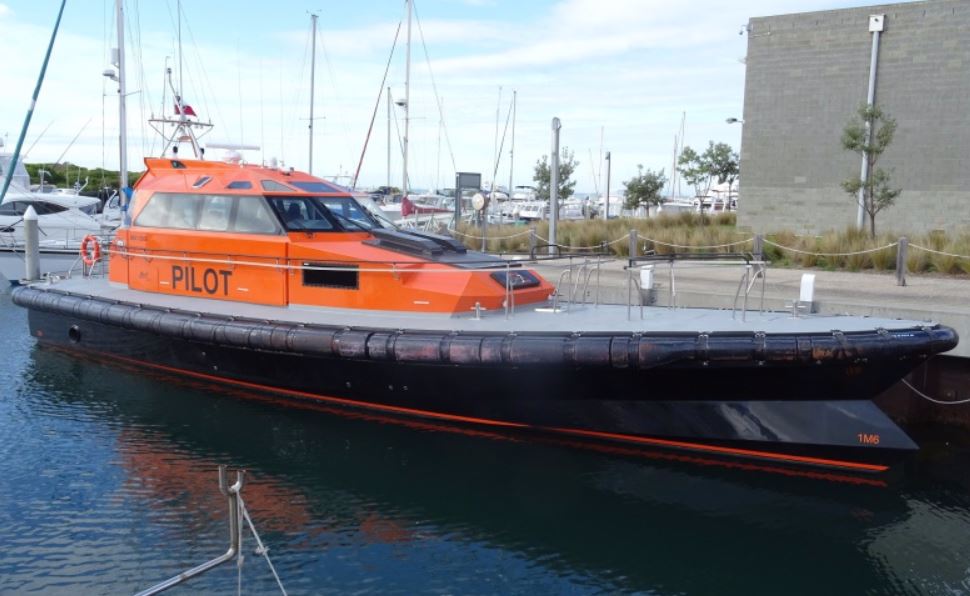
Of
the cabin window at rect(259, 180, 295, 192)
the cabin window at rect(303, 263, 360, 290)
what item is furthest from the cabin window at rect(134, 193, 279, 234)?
the cabin window at rect(303, 263, 360, 290)

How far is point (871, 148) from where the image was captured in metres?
17.0

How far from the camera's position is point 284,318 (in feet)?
Result: 30.3

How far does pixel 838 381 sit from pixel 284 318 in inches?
228

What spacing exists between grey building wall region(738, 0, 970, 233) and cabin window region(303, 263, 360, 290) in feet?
47.9

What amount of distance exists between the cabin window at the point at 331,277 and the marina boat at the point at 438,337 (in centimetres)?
2

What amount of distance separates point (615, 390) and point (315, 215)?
4.29 meters

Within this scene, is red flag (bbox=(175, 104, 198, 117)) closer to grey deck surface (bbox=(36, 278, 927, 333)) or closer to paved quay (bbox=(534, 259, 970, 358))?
grey deck surface (bbox=(36, 278, 927, 333))

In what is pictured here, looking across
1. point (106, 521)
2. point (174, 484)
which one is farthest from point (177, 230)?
point (106, 521)

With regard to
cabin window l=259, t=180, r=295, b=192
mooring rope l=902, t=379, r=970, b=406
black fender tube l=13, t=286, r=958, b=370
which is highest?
cabin window l=259, t=180, r=295, b=192

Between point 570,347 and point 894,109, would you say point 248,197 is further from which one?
point 894,109

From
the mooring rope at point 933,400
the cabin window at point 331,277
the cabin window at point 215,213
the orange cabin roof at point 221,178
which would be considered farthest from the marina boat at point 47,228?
the mooring rope at point 933,400

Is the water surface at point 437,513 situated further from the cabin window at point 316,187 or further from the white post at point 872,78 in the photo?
the white post at point 872,78

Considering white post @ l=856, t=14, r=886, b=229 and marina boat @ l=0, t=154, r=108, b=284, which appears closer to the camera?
white post @ l=856, t=14, r=886, b=229

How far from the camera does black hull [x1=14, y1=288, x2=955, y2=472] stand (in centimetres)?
730
